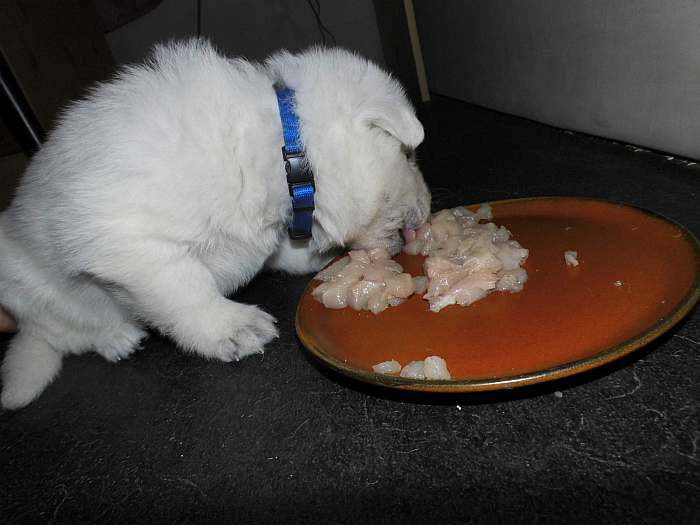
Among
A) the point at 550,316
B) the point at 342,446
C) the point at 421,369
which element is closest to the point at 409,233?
the point at 550,316

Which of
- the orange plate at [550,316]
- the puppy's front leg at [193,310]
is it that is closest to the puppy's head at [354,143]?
the orange plate at [550,316]

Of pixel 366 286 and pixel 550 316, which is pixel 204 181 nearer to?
pixel 366 286

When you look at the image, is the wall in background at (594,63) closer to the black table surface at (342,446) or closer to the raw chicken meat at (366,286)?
the black table surface at (342,446)

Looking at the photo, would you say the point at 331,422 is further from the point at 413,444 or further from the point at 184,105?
the point at 184,105

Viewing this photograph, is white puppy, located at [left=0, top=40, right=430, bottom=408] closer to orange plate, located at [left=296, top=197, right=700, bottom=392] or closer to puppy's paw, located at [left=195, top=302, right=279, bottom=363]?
puppy's paw, located at [left=195, top=302, right=279, bottom=363]

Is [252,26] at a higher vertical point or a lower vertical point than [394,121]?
lower
